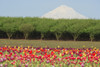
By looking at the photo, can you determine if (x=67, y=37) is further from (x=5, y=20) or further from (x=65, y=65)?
(x=65, y=65)

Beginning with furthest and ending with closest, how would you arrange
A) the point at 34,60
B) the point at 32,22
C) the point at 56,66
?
1. the point at 32,22
2. the point at 34,60
3. the point at 56,66

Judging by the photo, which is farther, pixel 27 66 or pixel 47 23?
pixel 47 23

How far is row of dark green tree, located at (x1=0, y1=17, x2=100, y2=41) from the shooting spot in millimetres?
26016

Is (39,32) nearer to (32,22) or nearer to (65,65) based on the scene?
(32,22)

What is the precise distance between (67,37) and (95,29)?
347 centimetres

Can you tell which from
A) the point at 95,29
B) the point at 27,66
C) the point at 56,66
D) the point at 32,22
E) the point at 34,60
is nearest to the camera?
the point at 27,66

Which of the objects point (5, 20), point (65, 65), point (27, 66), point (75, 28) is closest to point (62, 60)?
point (65, 65)

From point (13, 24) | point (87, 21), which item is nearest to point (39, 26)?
→ point (13, 24)

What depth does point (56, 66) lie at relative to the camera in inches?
265

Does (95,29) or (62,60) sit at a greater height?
(95,29)

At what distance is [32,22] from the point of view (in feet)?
89.8

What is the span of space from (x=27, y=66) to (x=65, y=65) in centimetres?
121

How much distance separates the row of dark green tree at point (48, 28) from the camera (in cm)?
2602

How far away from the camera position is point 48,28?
2633 cm
